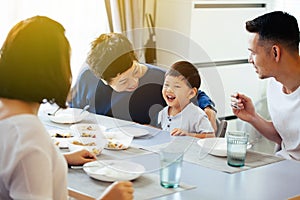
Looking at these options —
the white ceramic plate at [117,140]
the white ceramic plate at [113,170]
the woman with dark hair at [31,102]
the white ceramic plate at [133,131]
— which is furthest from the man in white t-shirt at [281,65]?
the woman with dark hair at [31,102]

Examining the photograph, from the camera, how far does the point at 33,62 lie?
1.33 metres

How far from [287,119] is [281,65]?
24 centimetres

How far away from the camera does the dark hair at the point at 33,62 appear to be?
1333 millimetres

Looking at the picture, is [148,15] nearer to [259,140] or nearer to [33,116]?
[259,140]

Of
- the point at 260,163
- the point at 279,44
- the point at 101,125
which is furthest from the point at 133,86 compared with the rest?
the point at 260,163

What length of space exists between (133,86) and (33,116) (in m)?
1.61

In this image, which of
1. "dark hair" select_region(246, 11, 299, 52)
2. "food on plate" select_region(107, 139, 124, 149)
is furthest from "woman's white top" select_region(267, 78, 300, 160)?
"food on plate" select_region(107, 139, 124, 149)

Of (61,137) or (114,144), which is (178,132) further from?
(61,137)

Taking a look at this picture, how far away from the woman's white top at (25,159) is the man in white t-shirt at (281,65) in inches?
54.4

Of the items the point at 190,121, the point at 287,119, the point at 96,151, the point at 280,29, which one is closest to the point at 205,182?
the point at 96,151

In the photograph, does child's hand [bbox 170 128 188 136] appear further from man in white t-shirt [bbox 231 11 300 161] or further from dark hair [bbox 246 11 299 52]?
dark hair [bbox 246 11 299 52]

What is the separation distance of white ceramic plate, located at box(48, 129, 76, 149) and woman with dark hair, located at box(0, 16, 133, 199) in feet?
2.42

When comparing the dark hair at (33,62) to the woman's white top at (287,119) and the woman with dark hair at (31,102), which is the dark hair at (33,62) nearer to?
the woman with dark hair at (31,102)

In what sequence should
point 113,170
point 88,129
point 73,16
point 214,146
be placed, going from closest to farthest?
point 113,170
point 214,146
point 88,129
point 73,16
